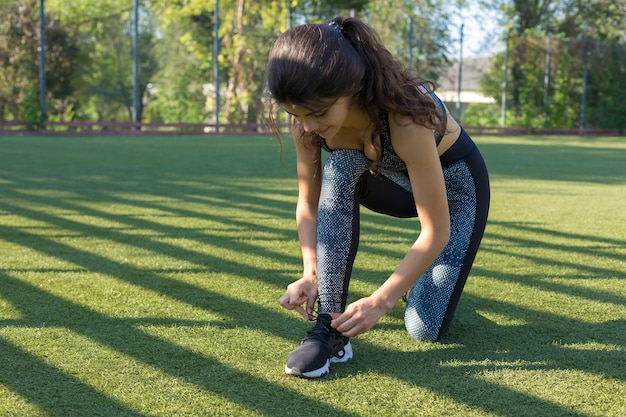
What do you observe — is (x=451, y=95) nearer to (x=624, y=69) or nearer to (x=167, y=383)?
(x=624, y=69)

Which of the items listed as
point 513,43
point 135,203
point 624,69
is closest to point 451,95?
point 513,43

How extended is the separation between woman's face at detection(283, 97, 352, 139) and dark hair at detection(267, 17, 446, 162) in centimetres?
2

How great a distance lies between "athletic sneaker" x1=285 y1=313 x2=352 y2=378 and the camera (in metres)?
2.09

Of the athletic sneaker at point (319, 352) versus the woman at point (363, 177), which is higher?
the woman at point (363, 177)

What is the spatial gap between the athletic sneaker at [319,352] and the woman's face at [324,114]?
0.63m

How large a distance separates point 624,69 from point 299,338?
30.8 m

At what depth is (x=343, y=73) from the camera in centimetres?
189

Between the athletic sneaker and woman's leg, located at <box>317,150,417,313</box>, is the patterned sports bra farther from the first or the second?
the athletic sneaker

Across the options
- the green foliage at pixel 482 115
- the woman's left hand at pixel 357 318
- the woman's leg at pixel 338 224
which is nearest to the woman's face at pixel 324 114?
the woman's leg at pixel 338 224

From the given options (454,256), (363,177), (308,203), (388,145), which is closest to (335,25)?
(388,145)

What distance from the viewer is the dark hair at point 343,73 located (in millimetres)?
1854

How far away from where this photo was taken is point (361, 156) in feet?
7.61

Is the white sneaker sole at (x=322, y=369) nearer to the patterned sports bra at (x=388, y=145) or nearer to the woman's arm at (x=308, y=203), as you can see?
the woman's arm at (x=308, y=203)

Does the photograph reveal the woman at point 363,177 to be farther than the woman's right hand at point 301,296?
No
